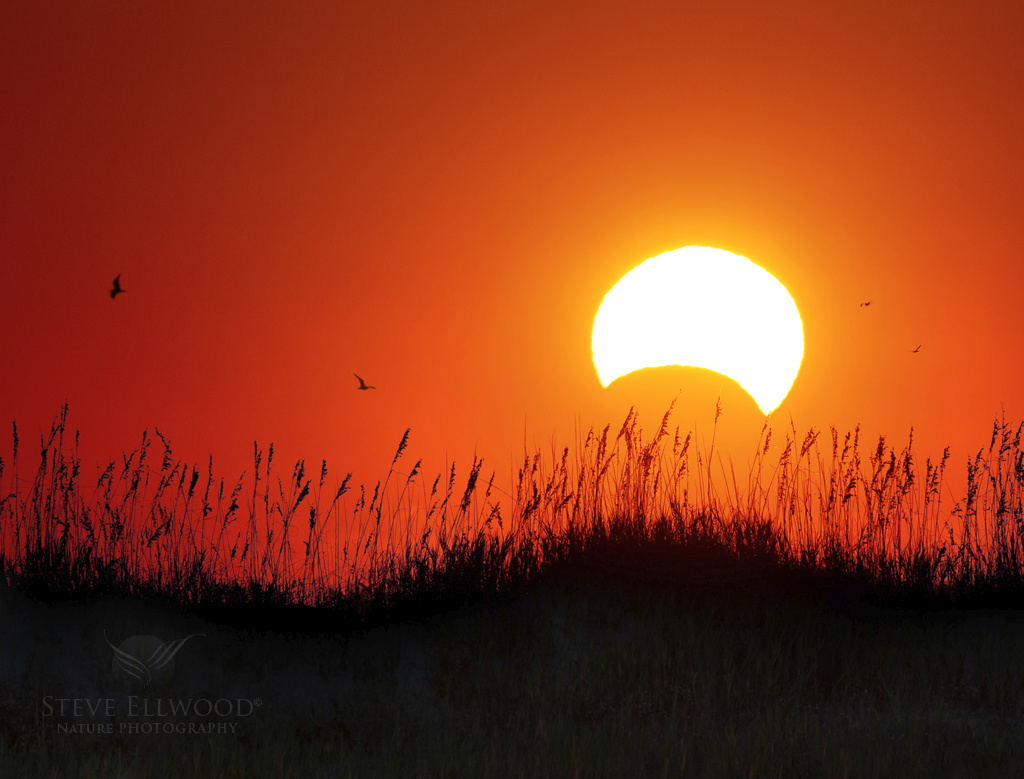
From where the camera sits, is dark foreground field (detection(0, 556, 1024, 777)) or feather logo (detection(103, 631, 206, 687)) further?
feather logo (detection(103, 631, 206, 687))

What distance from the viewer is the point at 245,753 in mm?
5031

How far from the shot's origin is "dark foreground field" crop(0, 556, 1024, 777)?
4.83 metres

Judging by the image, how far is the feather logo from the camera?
5719 mm

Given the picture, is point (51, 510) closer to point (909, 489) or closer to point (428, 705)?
point (428, 705)

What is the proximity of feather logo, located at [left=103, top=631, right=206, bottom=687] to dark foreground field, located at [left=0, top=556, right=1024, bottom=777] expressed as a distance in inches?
2.3

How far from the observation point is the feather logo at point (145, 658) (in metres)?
5.72

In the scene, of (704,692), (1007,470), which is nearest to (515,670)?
(704,692)

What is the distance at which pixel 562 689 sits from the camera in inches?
224

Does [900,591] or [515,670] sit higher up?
[900,591]

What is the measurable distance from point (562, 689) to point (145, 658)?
2.69 m

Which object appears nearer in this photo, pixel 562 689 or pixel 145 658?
pixel 562 689

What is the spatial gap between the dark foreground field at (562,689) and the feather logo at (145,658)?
6 centimetres

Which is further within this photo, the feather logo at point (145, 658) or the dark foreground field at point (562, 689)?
the feather logo at point (145, 658)

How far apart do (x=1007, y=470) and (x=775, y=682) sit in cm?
303
